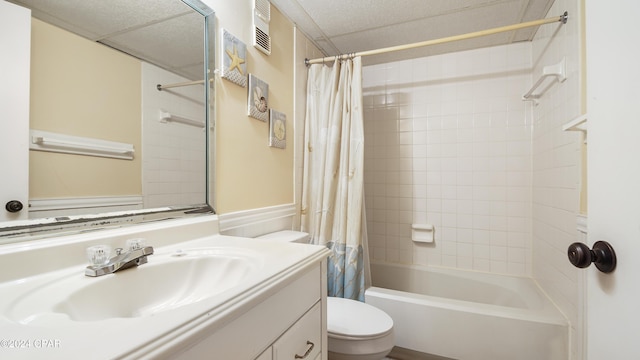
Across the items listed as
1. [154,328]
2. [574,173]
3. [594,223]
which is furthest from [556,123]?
[154,328]

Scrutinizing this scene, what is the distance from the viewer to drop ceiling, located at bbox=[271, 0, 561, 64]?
1.62m

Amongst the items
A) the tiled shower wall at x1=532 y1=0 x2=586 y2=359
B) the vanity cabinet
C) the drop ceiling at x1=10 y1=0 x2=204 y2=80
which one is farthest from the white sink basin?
the tiled shower wall at x1=532 y1=0 x2=586 y2=359

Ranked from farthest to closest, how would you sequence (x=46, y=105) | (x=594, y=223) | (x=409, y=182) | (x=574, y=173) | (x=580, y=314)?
1. (x=409, y=182)
2. (x=574, y=173)
3. (x=580, y=314)
4. (x=46, y=105)
5. (x=594, y=223)

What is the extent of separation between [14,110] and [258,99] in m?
0.95

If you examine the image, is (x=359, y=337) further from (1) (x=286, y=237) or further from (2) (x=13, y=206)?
(2) (x=13, y=206)

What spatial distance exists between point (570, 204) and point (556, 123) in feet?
1.65

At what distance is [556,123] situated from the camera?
1578mm

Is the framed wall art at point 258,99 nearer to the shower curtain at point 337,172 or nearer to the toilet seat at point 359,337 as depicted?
the shower curtain at point 337,172

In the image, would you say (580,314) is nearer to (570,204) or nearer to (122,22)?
(570,204)

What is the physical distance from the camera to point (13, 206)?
2.17 feet

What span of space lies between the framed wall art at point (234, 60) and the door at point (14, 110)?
25.8 inches

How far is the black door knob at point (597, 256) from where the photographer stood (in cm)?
54

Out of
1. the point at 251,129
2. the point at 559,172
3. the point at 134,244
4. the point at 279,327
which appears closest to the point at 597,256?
the point at 279,327

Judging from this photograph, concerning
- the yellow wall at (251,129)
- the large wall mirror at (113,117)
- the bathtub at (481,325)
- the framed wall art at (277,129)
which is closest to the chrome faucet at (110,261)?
the large wall mirror at (113,117)
